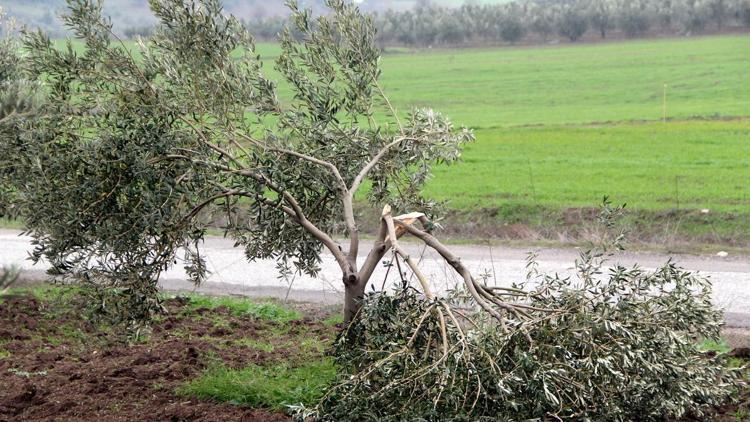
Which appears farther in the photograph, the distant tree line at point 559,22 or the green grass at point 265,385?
the distant tree line at point 559,22

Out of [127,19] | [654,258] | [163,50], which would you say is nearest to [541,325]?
[163,50]

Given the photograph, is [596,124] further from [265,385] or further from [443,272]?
[265,385]

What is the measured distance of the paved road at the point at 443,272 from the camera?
13.9 meters

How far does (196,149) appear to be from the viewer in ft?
26.6

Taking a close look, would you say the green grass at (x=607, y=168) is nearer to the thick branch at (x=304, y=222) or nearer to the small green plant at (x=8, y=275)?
the thick branch at (x=304, y=222)

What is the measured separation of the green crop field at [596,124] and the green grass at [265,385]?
2.66 metres

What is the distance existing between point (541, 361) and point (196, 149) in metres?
3.21

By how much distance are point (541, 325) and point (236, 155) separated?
316 centimetres

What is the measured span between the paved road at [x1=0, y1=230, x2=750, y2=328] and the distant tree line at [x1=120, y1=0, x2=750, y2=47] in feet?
183

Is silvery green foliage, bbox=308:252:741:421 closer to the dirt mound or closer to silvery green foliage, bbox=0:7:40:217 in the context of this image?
the dirt mound

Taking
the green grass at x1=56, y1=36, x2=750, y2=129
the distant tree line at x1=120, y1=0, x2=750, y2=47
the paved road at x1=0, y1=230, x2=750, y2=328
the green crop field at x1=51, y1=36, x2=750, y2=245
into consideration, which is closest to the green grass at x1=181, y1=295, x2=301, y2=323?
the paved road at x1=0, y1=230, x2=750, y2=328

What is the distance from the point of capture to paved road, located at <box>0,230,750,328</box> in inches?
546

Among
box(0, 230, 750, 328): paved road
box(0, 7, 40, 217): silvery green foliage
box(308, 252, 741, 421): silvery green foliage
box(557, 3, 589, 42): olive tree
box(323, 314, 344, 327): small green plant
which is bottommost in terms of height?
box(0, 230, 750, 328): paved road

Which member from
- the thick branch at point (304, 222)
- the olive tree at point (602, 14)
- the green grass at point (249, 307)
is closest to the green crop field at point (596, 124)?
the thick branch at point (304, 222)
